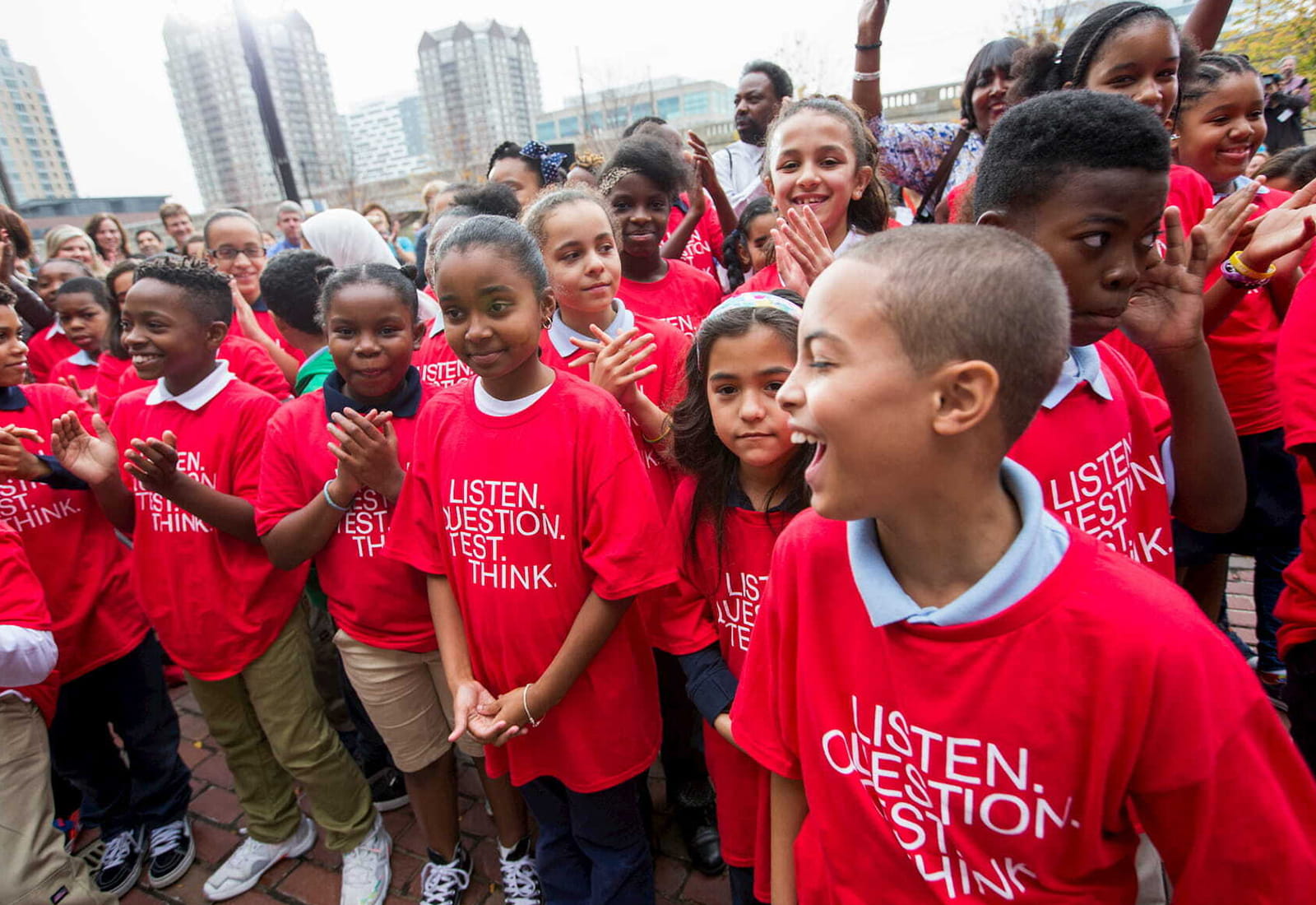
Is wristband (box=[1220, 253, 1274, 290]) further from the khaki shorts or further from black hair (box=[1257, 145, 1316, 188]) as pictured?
the khaki shorts

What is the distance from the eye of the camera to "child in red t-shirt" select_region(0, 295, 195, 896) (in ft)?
8.59

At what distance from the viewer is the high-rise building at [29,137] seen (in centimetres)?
3134

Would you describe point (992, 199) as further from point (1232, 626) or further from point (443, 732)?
point (1232, 626)

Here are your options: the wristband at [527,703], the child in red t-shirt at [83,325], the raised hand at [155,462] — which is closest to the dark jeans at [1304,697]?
the wristband at [527,703]

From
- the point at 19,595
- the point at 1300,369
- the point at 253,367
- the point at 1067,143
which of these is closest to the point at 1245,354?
the point at 1300,369

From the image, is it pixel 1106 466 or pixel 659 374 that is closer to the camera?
pixel 1106 466

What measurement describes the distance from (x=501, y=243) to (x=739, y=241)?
2376 millimetres

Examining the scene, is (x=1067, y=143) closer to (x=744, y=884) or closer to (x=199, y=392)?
(x=744, y=884)

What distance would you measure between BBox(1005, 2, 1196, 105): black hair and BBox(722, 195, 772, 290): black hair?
1.21 m

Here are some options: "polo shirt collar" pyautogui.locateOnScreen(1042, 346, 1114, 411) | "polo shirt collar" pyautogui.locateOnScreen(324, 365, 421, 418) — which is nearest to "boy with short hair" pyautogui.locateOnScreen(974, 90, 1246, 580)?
"polo shirt collar" pyautogui.locateOnScreen(1042, 346, 1114, 411)

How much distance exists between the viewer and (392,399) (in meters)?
2.38

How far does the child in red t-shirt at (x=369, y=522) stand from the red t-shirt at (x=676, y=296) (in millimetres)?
1047

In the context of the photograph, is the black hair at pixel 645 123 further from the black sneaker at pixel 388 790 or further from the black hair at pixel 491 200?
the black sneaker at pixel 388 790

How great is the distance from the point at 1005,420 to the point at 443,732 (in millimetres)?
2196
